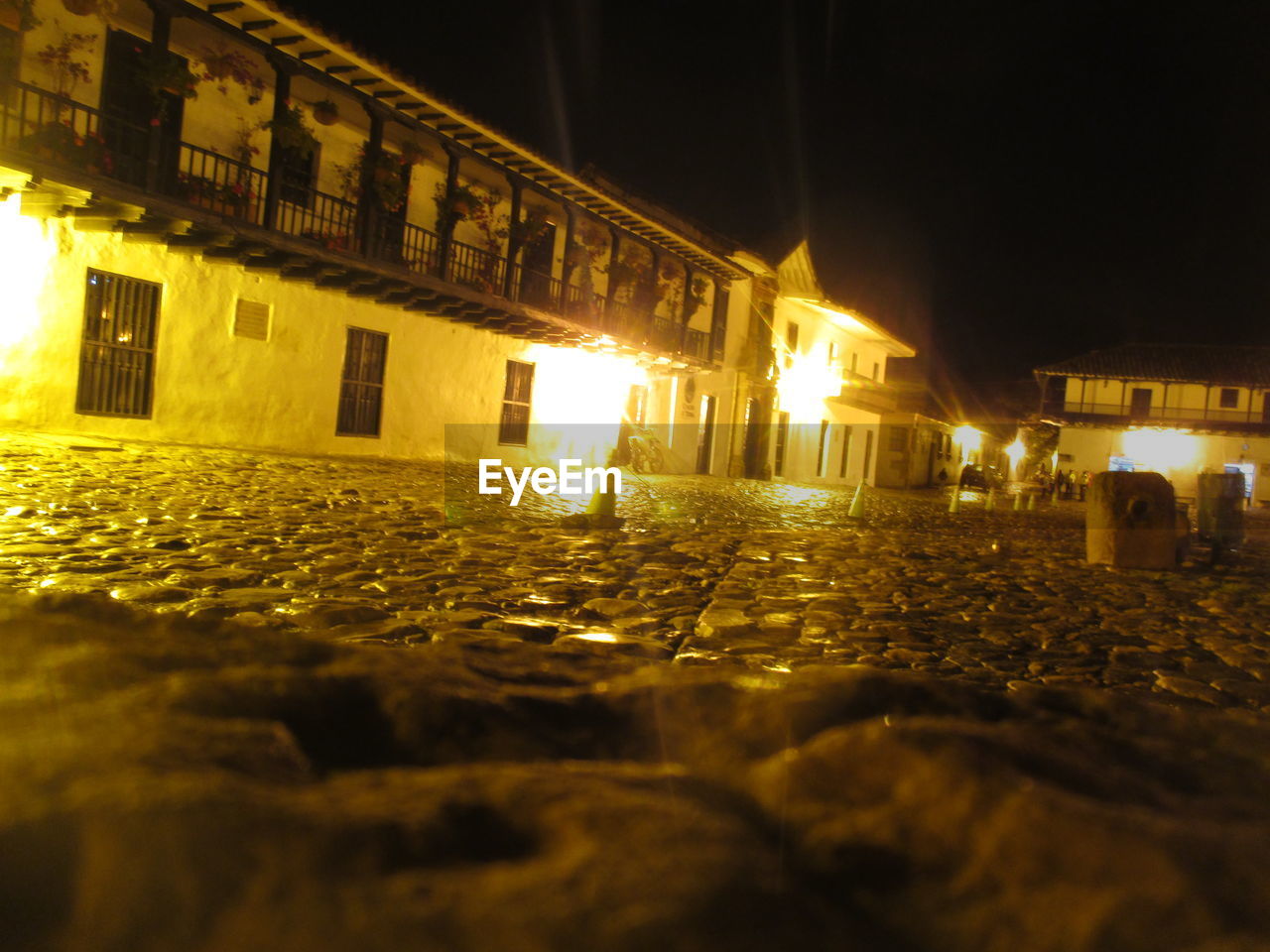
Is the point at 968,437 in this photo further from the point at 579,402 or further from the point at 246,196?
the point at 246,196

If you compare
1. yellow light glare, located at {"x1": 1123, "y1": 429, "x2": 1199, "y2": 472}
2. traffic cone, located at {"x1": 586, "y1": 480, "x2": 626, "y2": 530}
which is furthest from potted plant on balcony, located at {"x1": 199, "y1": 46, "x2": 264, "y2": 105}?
yellow light glare, located at {"x1": 1123, "y1": 429, "x2": 1199, "y2": 472}

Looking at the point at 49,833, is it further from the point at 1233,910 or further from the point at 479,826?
the point at 1233,910

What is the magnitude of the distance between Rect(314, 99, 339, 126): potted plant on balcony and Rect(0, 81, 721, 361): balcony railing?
36.7 inches

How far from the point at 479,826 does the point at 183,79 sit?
35.4 ft

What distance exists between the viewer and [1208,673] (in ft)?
12.6

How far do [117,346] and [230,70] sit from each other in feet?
11.9

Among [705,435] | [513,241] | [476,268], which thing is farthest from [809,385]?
[476,268]

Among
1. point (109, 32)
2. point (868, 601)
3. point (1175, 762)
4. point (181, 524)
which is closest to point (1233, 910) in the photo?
point (1175, 762)

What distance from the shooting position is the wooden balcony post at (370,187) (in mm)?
12016

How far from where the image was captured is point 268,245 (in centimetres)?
1070

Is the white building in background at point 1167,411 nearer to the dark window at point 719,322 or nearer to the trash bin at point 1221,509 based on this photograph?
the dark window at point 719,322

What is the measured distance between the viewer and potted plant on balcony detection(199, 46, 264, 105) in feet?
33.5

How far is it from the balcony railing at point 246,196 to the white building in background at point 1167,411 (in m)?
31.0

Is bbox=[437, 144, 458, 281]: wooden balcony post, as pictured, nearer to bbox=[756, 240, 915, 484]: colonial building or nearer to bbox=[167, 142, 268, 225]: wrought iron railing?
bbox=[167, 142, 268, 225]: wrought iron railing
